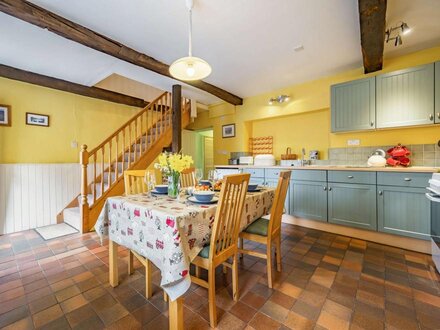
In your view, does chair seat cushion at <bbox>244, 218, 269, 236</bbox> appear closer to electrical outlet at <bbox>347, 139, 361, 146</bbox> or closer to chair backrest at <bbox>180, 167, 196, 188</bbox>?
chair backrest at <bbox>180, 167, 196, 188</bbox>

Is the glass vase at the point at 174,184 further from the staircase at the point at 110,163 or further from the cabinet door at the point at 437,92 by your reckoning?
the cabinet door at the point at 437,92

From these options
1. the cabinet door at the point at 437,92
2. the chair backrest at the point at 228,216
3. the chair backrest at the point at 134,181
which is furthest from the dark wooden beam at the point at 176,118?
the cabinet door at the point at 437,92

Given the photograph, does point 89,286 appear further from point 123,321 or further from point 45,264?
point 45,264

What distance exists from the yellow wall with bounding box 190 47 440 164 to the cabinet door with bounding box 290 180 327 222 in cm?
94

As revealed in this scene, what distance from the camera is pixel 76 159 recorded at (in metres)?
3.84

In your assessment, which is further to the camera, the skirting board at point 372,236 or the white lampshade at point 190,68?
the skirting board at point 372,236

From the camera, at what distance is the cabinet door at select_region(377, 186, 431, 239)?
7.24 feet

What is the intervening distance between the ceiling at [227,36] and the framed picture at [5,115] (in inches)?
25.8

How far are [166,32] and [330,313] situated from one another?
9.90 ft

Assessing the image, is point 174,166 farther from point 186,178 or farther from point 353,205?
point 353,205

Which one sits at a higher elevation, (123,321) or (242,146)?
(242,146)

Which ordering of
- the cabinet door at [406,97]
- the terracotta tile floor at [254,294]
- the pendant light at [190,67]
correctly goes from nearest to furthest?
the terracotta tile floor at [254,294], the pendant light at [190,67], the cabinet door at [406,97]

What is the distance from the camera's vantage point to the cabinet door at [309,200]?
289cm

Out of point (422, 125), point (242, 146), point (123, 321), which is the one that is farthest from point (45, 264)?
point (422, 125)
